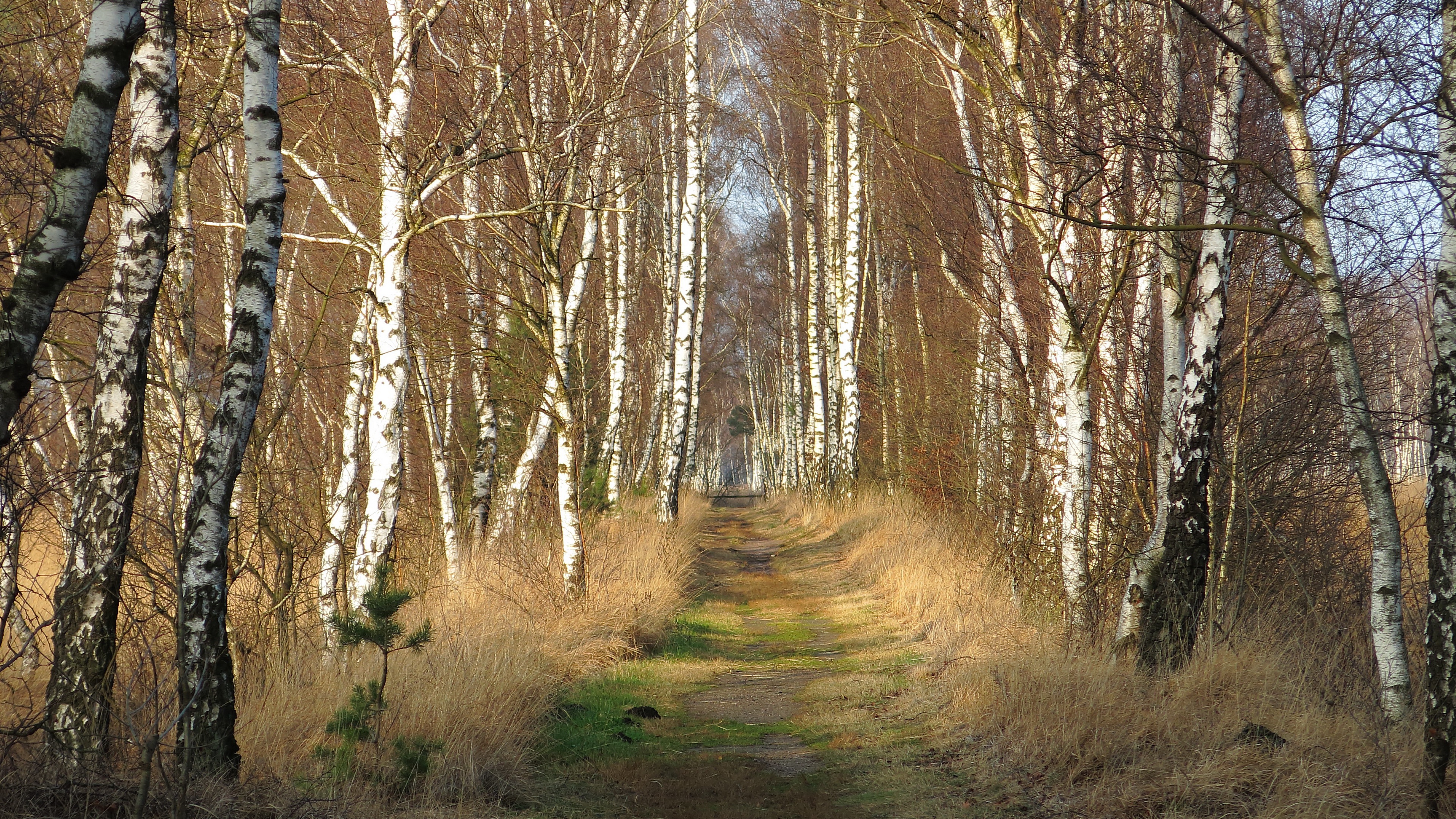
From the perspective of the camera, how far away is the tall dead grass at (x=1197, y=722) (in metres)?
4.21

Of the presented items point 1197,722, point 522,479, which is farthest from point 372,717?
point 522,479

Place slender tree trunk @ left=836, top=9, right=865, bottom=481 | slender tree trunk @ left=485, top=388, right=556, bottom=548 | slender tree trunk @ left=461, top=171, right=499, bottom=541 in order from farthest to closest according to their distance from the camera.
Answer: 1. slender tree trunk @ left=836, top=9, right=865, bottom=481
2. slender tree trunk @ left=485, top=388, right=556, bottom=548
3. slender tree trunk @ left=461, top=171, right=499, bottom=541

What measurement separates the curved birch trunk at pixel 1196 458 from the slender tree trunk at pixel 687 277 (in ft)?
26.9

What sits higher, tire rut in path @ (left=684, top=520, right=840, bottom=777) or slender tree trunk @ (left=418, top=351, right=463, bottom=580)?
slender tree trunk @ (left=418, top=351, right=463, bottom=580)

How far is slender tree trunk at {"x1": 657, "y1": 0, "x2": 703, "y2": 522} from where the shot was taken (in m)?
13.6

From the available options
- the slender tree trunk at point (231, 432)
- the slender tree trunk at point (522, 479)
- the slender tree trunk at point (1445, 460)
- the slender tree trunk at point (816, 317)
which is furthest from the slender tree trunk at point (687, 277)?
the slender tree trunk at point (1445, 460)

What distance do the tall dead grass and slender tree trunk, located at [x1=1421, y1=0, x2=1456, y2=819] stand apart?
1.20 ft

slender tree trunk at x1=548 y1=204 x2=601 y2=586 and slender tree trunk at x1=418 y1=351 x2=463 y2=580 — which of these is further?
slender tree trunk at x1=418 y1=351 x2=463 y2=580

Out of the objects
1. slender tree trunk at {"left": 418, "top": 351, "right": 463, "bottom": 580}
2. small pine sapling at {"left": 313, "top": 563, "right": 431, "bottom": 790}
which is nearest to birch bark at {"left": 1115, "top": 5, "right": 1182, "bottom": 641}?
small pine sapling at {"left": 313, "top": 563, "right": 431, "bottom": 790}

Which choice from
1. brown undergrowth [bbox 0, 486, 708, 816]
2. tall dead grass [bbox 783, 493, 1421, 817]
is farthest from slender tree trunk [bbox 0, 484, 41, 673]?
tall dead grass [bbox 783, 493, 1421, 817]

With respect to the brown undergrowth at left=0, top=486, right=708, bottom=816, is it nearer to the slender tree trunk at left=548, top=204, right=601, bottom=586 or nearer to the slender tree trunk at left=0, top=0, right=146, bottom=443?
the slender tree trunk at left=548, top=204, right=601, bottom=586

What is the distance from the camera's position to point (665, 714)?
6859 millimetres

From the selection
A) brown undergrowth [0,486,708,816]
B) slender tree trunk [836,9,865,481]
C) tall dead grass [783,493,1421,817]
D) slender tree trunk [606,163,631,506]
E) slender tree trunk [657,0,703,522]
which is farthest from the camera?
slender tree trunk [836,9,865,481]

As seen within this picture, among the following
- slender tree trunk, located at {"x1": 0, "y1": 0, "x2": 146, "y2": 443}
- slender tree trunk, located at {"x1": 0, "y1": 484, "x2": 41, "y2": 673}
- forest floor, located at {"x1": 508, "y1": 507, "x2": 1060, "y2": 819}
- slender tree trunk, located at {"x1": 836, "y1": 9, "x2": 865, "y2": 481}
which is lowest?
forest floor, located at {"x1": 508, "y1": 507, "x2": 1060, "y2": 819}
